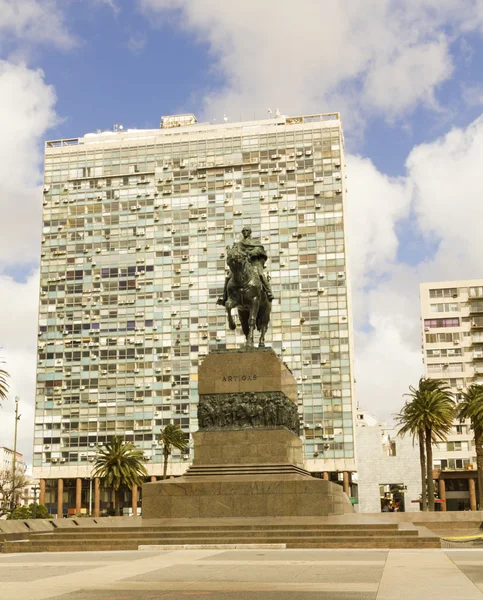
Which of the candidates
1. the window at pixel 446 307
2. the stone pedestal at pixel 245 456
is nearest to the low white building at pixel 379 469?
the window at pixel 446 307

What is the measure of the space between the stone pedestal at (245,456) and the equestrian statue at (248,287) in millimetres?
1822

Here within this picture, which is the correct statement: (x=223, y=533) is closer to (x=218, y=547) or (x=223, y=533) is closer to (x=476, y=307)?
(x=218, y=547)

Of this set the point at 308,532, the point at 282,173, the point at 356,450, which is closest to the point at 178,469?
the point at 356,450

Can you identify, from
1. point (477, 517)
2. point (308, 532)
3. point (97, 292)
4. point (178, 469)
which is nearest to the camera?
point (308, 532)

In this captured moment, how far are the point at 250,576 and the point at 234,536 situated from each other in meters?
9.07

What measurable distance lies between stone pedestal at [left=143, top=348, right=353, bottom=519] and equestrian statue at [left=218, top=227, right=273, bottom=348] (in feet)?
5.98

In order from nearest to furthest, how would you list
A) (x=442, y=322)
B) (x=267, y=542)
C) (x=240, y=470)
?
(x=267, y=542), (x=240, y=470), (x=442, y=322)

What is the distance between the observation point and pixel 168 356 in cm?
10025

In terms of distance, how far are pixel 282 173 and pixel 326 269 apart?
1431cm

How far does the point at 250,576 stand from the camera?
14.1 metres

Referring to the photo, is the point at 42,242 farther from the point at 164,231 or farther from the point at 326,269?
the point at 326,269

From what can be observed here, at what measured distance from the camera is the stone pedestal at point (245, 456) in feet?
90.9

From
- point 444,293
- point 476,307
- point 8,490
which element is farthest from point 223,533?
point 476,307

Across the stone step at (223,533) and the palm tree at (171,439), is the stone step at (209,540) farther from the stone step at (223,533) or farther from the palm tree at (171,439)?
the palm tree at (171,439)
